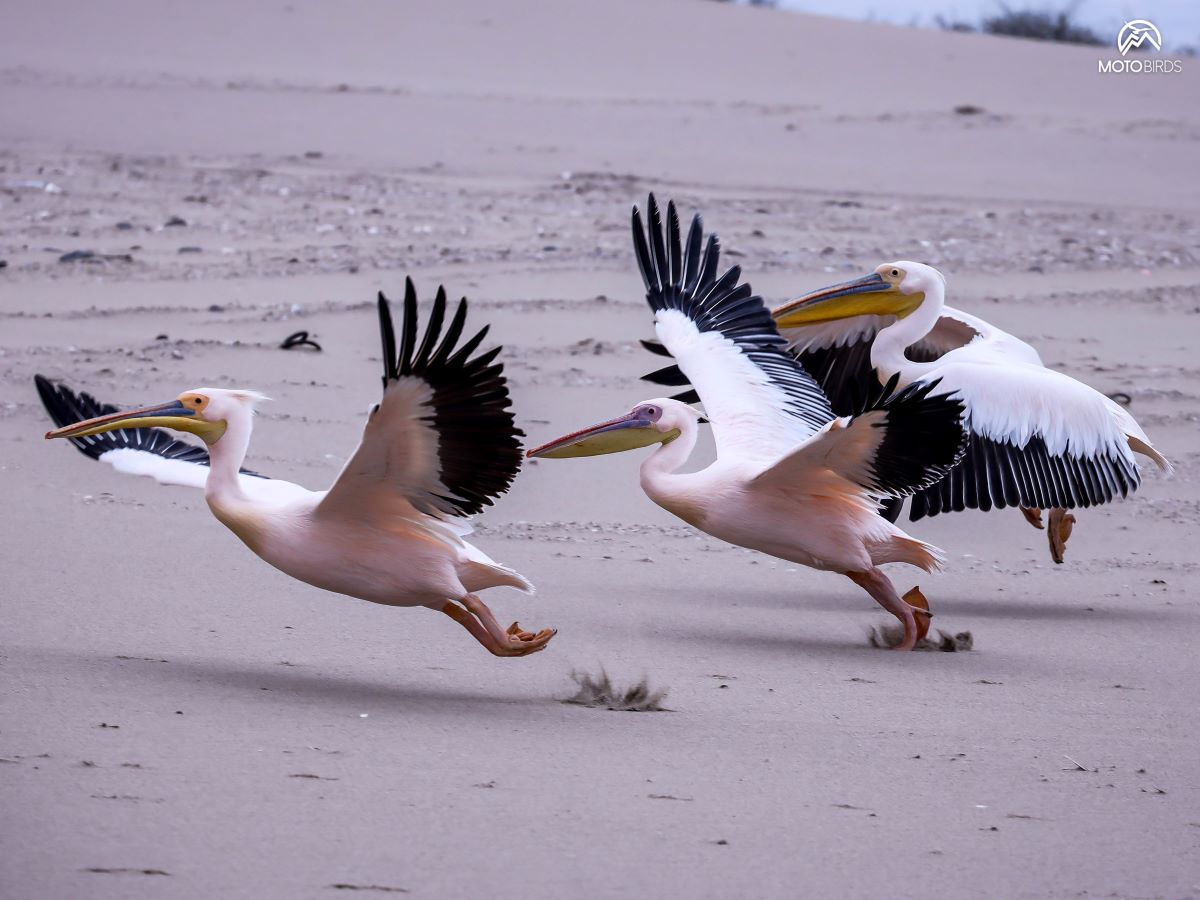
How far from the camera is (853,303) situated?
5926 millimetres

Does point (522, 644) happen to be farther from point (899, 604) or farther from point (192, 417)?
point (899, 604)

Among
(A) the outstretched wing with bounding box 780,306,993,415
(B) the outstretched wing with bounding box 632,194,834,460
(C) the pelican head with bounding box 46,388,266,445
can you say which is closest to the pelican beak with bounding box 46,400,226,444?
(C) the pelican head with bounding box 46,388,266,445

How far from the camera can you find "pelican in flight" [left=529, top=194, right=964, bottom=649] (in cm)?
430

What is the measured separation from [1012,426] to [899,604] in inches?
36.6

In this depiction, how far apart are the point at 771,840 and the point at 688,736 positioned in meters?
0.63

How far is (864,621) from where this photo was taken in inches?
197

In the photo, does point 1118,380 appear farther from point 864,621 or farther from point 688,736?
point 688,736

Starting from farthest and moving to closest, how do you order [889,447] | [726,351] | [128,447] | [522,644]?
[726,351] < [128,447] < [889,447] < [522,644]

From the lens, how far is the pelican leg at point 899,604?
4555mm

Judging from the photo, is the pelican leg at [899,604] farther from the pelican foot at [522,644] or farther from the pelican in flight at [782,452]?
the pelican foot at [522,644]

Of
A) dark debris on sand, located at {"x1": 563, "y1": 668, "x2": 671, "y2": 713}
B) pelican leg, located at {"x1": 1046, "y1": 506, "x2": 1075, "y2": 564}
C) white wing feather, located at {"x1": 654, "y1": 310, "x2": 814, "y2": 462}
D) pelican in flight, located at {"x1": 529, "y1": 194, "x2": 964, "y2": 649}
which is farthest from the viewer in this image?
pelican leg, located at {"x1": 1046, "y1": 506, "x2": 1075, "y2": 564}

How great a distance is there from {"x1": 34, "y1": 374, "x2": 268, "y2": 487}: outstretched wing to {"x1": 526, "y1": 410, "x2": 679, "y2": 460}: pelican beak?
3.02 feet

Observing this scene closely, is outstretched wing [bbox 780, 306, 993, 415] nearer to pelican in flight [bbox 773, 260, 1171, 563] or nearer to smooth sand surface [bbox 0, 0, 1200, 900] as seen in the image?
pelican in flight [bbox 773, 260, 1171, 563]

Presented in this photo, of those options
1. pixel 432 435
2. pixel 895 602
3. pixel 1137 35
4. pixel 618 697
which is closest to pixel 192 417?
pixel 432 435
